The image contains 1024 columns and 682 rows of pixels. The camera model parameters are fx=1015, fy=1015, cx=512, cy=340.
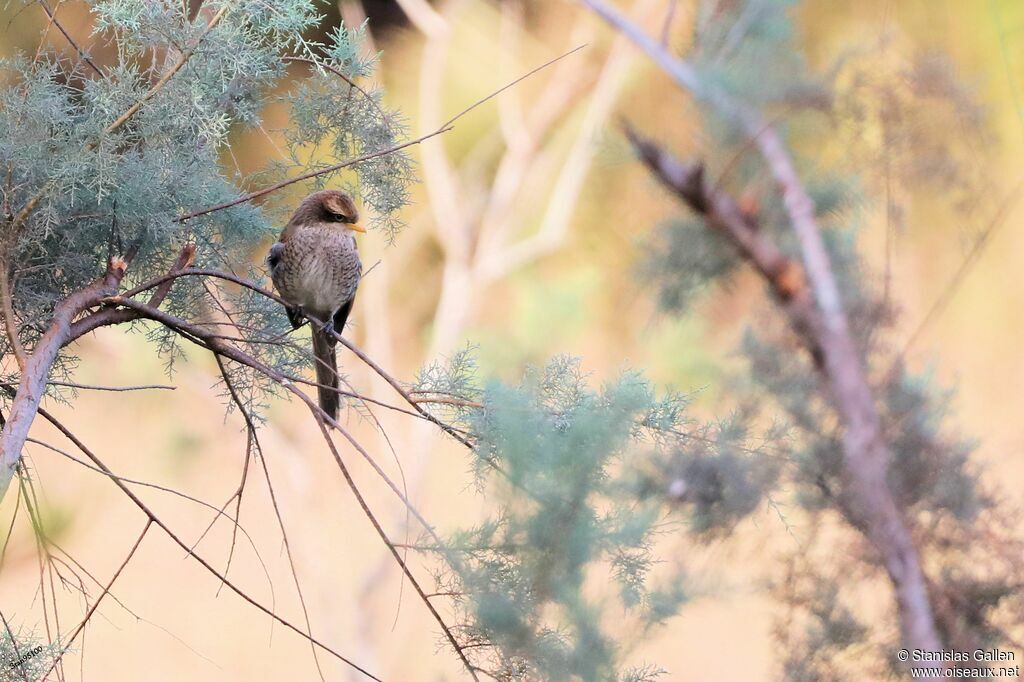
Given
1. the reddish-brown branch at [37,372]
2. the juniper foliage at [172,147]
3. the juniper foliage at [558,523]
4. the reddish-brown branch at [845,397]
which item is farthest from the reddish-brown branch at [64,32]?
the reddish-brown branch at [845,397]

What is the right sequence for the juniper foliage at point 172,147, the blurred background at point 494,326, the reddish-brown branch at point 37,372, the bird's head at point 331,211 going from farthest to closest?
the bird's head at point 331,211 → the blurred background at point 494,326 → the juniper foliage at point 172,147 → the reddish-brown branch at point 37,372

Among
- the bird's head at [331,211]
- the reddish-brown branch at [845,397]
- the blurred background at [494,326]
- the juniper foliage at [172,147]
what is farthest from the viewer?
the bird's head at [331,211]

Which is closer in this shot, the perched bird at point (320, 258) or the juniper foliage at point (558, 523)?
the juniper foliage at point (558, 523)

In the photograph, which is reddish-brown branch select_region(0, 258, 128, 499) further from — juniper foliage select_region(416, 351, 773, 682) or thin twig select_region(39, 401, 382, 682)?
juniper foliage select_region(416, 351, 773, 682)

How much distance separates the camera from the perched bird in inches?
40.8

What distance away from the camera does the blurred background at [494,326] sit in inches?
33.4

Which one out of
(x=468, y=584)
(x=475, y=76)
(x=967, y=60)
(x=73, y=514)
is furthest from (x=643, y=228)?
(x=73, y=514)

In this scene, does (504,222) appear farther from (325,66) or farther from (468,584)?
(468,584)

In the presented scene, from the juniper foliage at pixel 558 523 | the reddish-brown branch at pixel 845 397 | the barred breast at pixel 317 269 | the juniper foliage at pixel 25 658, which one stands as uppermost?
the barred breast at pixel 317 269

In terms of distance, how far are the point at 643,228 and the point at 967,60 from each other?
0.33 meters

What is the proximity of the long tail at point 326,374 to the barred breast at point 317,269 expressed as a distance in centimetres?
11

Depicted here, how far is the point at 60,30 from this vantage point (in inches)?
27.7

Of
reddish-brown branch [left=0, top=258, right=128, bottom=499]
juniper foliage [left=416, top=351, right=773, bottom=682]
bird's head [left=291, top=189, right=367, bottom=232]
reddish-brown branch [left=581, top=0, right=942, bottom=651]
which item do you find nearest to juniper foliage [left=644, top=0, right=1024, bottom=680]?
reddish-brown branch [left=581, top=0, right=942, bottom=651]

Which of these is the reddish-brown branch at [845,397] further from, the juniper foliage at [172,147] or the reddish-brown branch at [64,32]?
the reddish-brown branch at [64,32]
